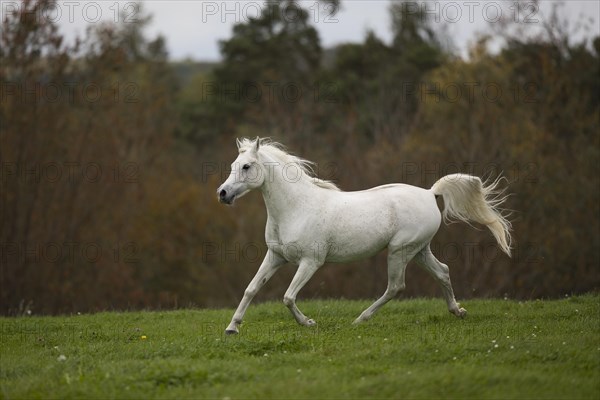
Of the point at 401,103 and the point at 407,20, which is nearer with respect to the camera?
the point at 401,103

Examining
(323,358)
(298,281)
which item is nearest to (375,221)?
(298,281)

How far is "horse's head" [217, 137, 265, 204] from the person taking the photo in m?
9.70

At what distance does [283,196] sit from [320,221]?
59 cm

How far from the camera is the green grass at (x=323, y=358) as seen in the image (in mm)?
7215

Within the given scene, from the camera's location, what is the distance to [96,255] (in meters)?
27.3

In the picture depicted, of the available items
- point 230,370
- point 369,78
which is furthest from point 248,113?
point 230,370

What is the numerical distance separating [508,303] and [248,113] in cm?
2409

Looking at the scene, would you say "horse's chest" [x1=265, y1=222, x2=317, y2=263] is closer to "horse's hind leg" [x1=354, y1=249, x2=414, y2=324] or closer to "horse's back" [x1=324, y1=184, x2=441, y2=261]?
"horse's back" [x1=324, y1=184, x2=441, y2=261]

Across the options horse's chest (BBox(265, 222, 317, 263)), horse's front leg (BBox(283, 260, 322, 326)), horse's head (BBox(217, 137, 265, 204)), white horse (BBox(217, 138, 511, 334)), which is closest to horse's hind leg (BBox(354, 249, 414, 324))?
white horse (BBox(217, 138, 511, 334))

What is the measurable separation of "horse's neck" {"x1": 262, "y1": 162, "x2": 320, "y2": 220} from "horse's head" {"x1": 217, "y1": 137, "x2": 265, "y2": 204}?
0.17 m

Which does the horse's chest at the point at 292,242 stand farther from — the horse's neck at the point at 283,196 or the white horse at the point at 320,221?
the horse's neck at the point at 283,196

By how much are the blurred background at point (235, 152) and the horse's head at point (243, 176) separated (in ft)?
52.9

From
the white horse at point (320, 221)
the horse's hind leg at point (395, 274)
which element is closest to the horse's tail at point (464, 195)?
the white horse at point (320, 221)

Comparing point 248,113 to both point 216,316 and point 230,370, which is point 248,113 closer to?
point 216,316
